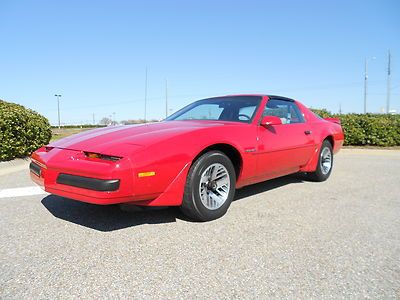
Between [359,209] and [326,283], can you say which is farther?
[359,209]

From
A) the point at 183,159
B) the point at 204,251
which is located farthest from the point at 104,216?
the point at 204,251

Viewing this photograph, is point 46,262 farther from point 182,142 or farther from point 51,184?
point 182,142

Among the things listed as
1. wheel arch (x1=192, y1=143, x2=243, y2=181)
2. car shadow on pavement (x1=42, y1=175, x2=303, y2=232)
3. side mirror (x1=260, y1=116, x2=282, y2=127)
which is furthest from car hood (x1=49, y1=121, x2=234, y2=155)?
side mirror (x1=260, y1=116, x2=282, y2=127)

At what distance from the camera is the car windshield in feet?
12.2

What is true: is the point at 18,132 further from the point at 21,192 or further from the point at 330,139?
the point at 330,139

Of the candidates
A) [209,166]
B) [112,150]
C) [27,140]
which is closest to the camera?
[112,150]

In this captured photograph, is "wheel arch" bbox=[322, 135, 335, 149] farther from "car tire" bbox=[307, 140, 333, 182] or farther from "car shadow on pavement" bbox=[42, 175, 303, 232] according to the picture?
"car shadow on pavement" bbox=[42, 175, 303, 232]

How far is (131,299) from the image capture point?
1.67 m

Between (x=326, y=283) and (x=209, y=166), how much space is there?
1367 millimetres

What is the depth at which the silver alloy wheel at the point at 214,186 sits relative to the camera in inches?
115

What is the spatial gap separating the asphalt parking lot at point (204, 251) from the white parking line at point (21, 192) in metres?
0.27

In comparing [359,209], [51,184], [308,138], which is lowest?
[359,209]

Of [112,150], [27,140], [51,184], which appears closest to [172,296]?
[112,150]

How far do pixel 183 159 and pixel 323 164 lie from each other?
10.2ft
